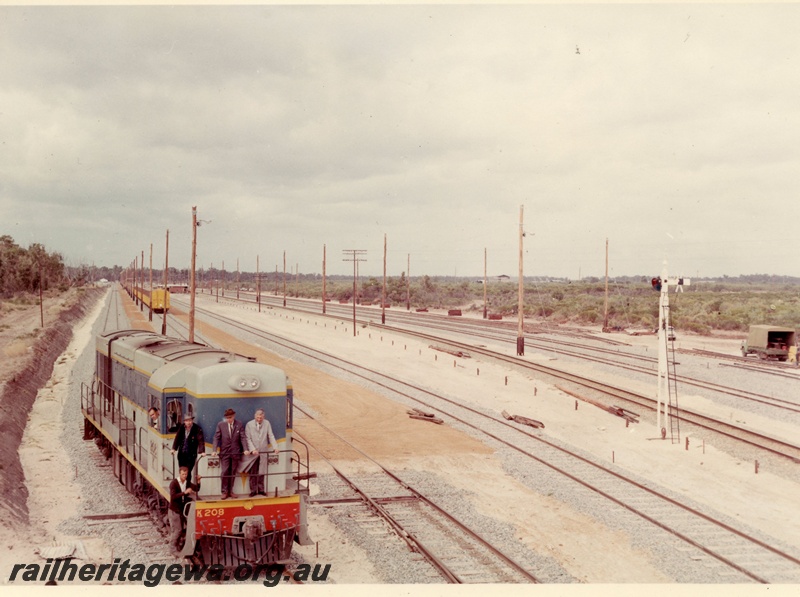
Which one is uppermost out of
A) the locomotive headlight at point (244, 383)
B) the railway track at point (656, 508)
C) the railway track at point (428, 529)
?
the locomotive headlight at point (244, 383)

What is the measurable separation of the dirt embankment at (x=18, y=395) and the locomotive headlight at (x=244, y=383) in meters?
5.42

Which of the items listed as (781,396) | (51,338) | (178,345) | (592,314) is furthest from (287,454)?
(592,314)

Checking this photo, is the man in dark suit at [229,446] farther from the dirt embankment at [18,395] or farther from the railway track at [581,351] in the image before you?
the railway track at [581,351]

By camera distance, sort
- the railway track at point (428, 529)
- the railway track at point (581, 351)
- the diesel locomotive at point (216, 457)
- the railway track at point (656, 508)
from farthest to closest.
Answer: the railway track at point (581, 351) → the railway track at point (656, 508) → the railway track at point (428, 529) → the diesel locomotive at point (216, 457)

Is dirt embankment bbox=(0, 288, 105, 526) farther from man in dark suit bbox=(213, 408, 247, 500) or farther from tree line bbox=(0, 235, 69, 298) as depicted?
tree line bbox=(0, 235, 69, 298)

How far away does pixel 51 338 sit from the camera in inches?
1729

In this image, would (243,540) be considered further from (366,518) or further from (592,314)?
(592,314)

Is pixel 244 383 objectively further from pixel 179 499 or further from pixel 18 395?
pixel 18 395

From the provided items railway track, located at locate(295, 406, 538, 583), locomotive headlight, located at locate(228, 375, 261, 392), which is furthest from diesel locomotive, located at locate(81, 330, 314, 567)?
railway track, located at locate(295, 406, 538, 583)

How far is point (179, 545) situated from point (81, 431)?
12239mm

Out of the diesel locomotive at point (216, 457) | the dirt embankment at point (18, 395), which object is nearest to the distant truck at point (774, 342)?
the diesel locomotive at point (216, 457)

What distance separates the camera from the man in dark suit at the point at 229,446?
11.1m

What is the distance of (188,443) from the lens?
11.2 m

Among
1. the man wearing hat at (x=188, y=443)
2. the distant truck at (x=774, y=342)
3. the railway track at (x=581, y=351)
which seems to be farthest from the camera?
the distant truck at (x=774, y=342)
